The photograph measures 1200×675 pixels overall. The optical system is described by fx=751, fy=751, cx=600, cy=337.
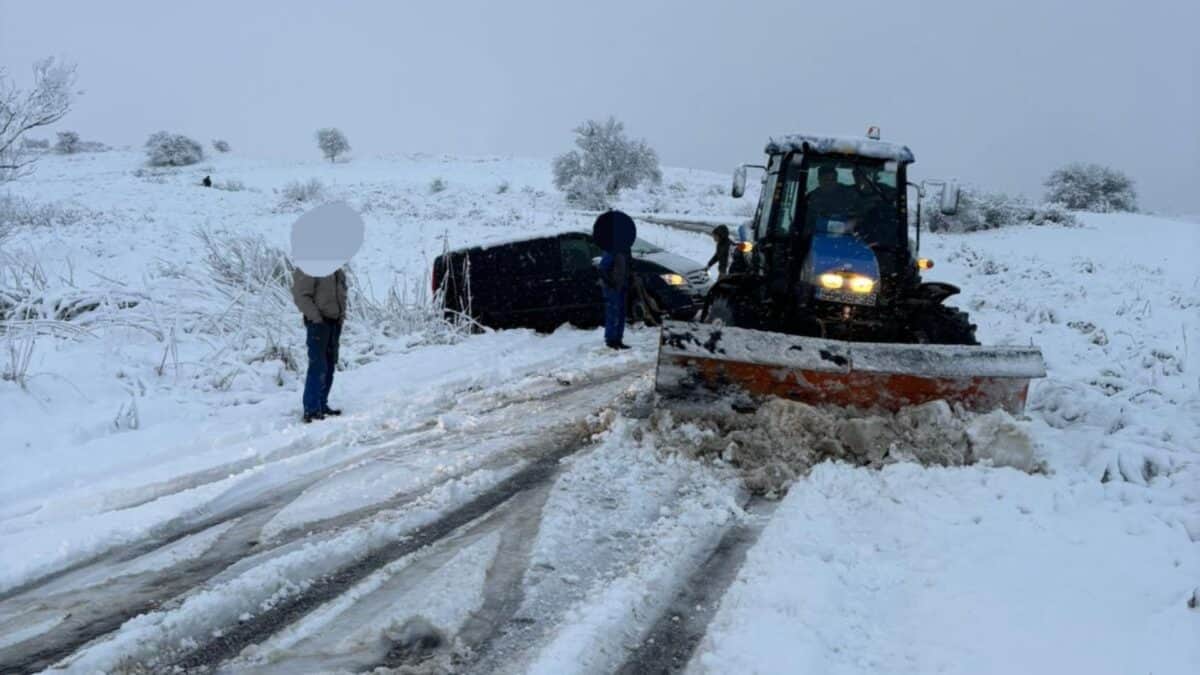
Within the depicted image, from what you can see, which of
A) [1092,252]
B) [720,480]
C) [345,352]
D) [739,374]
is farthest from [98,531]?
[1092,252]

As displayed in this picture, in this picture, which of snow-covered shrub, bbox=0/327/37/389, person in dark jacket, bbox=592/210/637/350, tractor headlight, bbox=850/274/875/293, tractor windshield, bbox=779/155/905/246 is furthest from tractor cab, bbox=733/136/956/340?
snow-covered shrub, bbox=0/327/37/389

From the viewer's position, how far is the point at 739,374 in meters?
5.60

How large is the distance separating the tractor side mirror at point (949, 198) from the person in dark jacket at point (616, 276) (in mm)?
3513

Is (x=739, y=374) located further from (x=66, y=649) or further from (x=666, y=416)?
(x=66, y=649)

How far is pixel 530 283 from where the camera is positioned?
408 inches

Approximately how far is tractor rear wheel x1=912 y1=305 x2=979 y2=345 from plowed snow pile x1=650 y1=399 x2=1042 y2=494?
140cm

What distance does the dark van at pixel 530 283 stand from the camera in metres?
10.3

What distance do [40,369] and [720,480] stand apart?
20.0ft

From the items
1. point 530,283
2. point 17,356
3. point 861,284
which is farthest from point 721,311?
point 17,356

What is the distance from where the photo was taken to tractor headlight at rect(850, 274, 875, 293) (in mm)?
6359

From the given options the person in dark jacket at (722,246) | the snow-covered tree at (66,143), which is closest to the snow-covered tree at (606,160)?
the person in dark jacket at (722,246)

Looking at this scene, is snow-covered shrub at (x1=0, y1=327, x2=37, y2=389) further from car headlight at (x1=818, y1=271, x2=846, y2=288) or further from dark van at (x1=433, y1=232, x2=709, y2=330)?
car headlight at (x1=818, y1=271, x2=846, y2=288)

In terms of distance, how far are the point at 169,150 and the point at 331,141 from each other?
18940 mm

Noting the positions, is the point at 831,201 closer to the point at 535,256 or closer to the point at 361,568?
the point at 535,256
